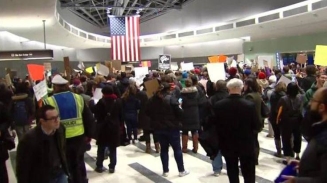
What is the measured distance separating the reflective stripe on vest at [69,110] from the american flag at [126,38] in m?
17.7

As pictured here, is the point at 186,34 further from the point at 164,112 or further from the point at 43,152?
the point at 43,152

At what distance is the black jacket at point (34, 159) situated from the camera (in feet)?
9.57

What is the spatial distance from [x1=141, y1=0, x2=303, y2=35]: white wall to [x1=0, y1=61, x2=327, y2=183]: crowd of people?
1241cm

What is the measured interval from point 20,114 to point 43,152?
4.58 metres

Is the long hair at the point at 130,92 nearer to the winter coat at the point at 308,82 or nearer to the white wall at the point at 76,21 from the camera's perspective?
the winter coat at the point at 308,82

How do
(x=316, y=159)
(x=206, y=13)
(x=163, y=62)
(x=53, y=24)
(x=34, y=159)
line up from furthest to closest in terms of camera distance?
(x=206, y=13), (x=163, y=62), (x=53, y=24), (x=34, y=159), (x=316, y=159)

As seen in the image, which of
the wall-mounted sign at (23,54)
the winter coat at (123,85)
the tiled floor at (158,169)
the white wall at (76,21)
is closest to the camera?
the tiled floor at (158,169)

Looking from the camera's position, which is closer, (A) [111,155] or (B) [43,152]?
(B) [43,152]

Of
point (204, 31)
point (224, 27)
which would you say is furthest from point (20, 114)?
point (204, 31)

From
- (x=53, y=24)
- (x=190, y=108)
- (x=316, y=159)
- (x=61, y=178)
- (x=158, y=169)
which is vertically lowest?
(x=158, y=169)

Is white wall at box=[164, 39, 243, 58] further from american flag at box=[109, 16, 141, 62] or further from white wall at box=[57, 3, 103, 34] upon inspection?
american flag at box=[109, 16, 141, 62]

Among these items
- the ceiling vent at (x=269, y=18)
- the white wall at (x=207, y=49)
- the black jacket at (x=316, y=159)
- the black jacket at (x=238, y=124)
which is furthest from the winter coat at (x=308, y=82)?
the white wall at (x=207, y=49)

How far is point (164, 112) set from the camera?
17.8ft

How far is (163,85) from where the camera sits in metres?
5.52
